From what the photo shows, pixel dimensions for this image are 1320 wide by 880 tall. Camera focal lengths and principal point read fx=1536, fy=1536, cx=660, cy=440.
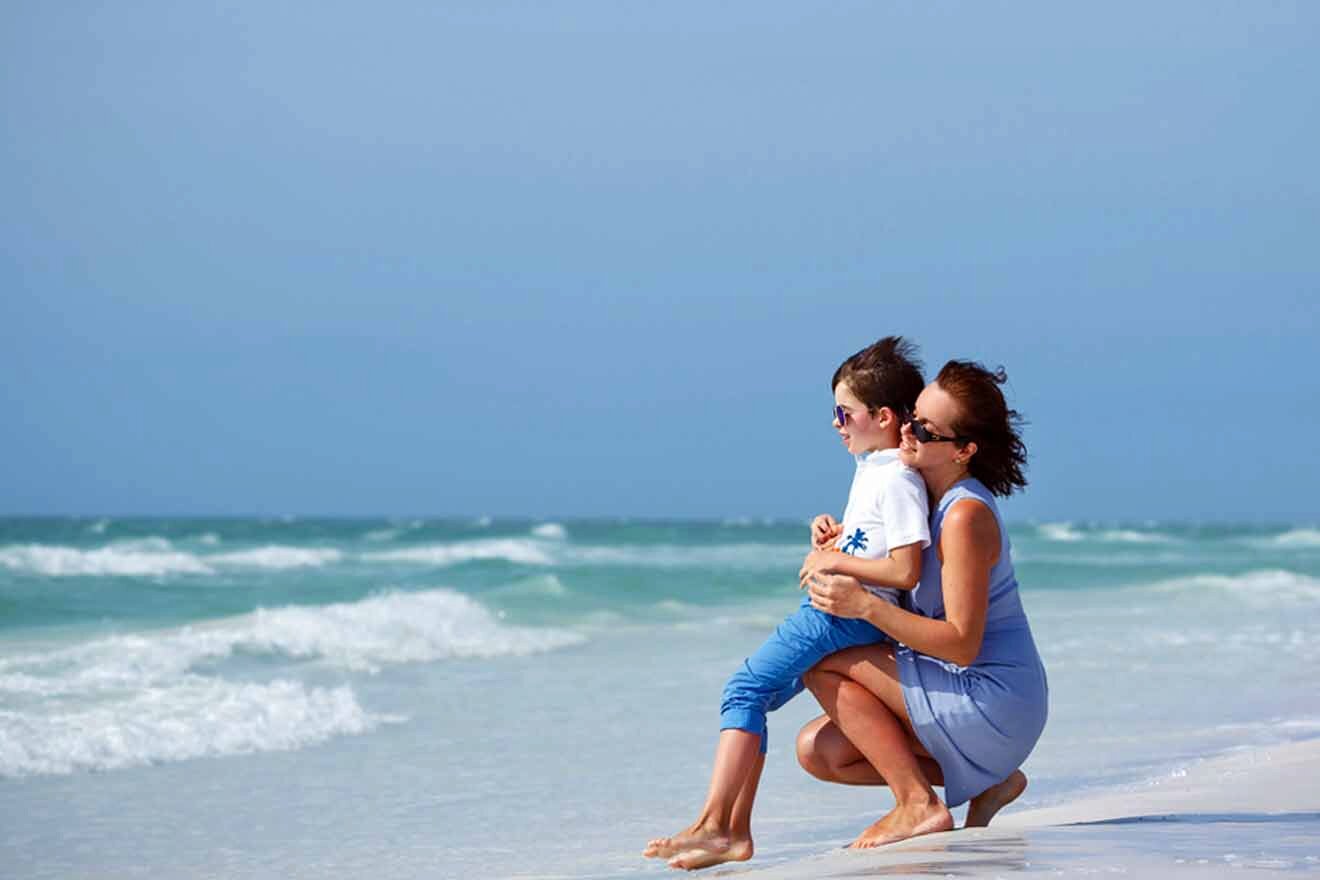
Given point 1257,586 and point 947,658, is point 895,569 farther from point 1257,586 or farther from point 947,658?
point 1257,586

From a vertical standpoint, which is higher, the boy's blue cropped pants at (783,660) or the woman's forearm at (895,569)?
the woman's forearm at (895,569)

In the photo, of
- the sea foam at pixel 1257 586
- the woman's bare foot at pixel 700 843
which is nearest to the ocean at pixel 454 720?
the woman's bare foot at pixel 700 843

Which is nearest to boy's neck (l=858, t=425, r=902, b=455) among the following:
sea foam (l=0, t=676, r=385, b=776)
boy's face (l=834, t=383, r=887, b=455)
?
boy's face (l=834, t=383, r=887, b=455)

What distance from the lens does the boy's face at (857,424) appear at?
3.81m

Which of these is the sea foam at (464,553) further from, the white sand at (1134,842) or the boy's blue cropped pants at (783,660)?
the boy's blue cropped pants at (783,660)

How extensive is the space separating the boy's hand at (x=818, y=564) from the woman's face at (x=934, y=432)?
0.29 meters

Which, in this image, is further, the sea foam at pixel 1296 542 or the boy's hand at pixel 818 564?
the sea foam at pixel 1296 542

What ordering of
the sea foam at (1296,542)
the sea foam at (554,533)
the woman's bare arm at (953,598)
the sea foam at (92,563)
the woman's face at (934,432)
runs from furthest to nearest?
the sea foam at (1296,542) → the sea foam at (554,533) → the sea foam at (92,563) → the woman's face at (934,432) → the woman's bare arm at (953,598)

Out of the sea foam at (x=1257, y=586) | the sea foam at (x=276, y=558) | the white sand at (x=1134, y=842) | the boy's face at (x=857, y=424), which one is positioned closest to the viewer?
the white sand at (x=1134, y=842)

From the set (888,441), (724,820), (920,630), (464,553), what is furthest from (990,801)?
(464,553)

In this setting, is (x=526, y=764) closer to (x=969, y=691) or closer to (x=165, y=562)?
(x=969, y=691)

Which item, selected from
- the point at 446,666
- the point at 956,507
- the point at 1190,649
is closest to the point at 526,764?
the point at 956,507

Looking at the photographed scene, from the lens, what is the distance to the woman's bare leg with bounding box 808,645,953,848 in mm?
3727

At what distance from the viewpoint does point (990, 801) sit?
387cm
